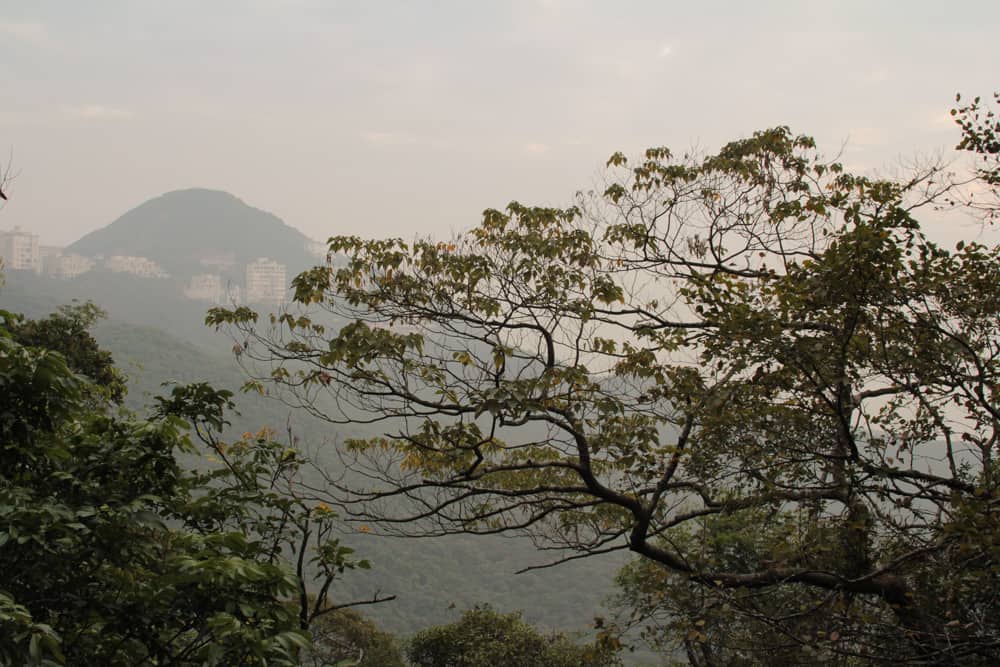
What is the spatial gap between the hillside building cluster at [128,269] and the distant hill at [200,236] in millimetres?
3273

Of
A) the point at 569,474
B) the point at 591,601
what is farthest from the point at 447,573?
the point at 569,474

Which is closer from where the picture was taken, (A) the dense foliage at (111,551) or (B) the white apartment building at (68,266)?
(A) the dense foliage at (111,551)

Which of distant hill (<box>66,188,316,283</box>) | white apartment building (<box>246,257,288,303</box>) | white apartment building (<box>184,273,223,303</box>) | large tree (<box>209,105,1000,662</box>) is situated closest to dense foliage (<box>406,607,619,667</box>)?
large tree (<box>209,105,1000,662</box>)

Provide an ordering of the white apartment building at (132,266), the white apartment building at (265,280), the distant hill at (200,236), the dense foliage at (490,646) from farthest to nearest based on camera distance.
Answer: the distant hill at (200,236), the white apartment building at (265,280), the white apartment building at (132,266), the dense foliage at (490,646)

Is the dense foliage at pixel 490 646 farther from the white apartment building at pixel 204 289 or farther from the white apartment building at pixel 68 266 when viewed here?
the white apartment building at pixel 68 266

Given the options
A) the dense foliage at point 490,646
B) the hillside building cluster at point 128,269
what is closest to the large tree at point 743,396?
the dense foliage at point 490,646

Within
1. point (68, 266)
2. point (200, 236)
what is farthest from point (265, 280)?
point (68, 266)

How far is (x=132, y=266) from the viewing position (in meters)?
82.6

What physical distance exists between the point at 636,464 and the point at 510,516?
1.51 metres

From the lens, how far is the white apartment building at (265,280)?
84188 mm

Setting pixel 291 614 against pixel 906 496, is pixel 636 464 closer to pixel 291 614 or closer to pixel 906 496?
pixel 906 496

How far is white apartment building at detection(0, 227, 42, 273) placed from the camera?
7619cm

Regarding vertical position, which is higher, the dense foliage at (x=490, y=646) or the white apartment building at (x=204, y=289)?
the white apartment building at (x=204, y=289)

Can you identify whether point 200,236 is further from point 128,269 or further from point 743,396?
point 743,396
